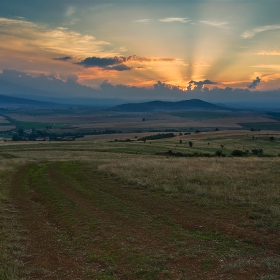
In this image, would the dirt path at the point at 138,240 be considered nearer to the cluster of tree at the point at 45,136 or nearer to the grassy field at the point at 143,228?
the grassy field at the point at 143,228

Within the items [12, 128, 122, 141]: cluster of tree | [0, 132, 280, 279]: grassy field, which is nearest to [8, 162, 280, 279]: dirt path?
[0, 132, 280, 279]: grassy field

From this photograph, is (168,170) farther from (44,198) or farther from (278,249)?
(278,249)

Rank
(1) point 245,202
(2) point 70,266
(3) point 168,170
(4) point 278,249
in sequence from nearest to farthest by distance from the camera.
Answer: (2) point 70,266 < (4) point 278,249 < (1) point 245,202 < (3) point 168,170

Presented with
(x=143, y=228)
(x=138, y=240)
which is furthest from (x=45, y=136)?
(x=138, y=240)

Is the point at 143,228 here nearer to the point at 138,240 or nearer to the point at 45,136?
the point at 138,240

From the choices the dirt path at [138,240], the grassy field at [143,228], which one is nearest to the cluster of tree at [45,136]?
the grassy field at [143,228]

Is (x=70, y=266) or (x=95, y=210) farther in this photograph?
(x=95, y=210)

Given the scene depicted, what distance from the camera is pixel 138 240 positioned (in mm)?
11211

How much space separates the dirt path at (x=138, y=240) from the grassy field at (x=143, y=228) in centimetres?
3

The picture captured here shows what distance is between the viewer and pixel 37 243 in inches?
433

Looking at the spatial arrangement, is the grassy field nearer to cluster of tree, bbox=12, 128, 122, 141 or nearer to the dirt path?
the dirt path

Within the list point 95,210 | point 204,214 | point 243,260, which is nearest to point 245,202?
point 204,214

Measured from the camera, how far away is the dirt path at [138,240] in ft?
29.0

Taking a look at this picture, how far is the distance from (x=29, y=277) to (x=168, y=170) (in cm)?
1909
